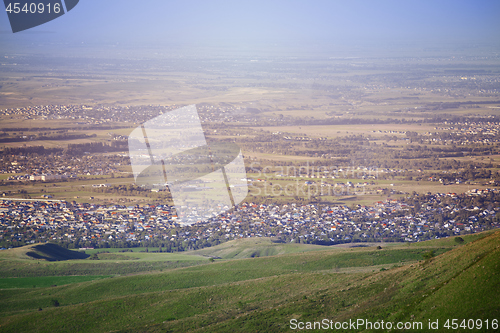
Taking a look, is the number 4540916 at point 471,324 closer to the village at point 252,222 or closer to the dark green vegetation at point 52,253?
the village at point 252,222

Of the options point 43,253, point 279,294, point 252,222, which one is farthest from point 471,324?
point 252,222

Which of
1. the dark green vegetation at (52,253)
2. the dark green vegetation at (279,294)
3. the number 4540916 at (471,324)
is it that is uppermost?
the number 4540916 at (471,324)

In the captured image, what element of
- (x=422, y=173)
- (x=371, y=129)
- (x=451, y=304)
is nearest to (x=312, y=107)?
(x=371, y=129)

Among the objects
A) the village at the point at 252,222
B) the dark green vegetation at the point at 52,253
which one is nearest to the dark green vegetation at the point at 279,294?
the dark green vegetation at the point at 52,253

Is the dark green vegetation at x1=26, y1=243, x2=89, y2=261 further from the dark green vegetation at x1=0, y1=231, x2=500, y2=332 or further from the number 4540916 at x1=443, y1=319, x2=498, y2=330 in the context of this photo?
Answer: the number 4540916 at x1=443, y1=319, x2=498, y2=330

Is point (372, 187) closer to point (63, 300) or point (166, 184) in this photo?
point (166, 184)

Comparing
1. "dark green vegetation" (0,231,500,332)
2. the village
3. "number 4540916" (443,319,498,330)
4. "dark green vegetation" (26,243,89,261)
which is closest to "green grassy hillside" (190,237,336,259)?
the village

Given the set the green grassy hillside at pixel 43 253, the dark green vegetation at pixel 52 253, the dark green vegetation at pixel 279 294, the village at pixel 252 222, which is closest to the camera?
the dark green vegetation at pixel 279 294
